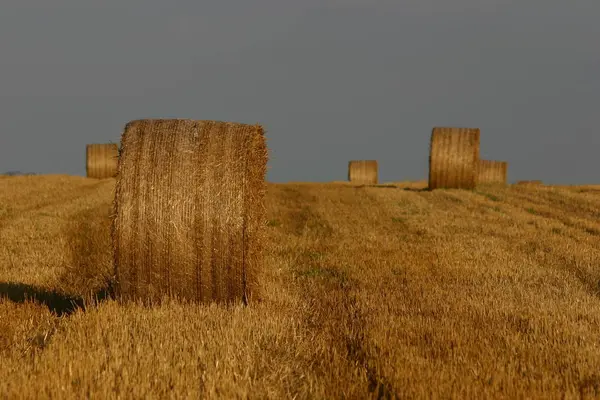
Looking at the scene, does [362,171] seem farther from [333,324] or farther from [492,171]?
[333,324]

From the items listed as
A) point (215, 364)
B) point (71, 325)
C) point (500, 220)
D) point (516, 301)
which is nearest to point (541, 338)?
point (516, 301)

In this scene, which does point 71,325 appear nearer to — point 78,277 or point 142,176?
point 142,176

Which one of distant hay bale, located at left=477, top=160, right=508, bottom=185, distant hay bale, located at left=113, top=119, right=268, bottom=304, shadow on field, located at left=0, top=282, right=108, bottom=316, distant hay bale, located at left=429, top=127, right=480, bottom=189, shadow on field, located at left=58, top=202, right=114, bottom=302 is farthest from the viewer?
distant hay bale, located at left=477, top=160, right=508, bottom=185

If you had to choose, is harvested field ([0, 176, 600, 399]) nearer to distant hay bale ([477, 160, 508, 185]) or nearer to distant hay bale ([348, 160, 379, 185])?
distant hay bale ([477, 160, 508, 185])

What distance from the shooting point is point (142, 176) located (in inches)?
264

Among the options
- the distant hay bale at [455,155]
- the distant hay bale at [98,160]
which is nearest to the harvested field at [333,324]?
the distant hay bale at [455,155]

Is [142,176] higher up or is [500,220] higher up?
[142,176]

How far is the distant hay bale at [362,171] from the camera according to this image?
38375 millimetres

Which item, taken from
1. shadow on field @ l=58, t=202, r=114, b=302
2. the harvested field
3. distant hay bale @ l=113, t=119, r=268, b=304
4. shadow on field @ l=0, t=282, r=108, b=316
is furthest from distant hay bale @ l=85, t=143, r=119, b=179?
distant hay bale @ l=113, t=119, r=268, b=304

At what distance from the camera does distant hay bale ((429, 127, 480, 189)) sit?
893 inches

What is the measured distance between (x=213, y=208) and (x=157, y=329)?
1644 mm

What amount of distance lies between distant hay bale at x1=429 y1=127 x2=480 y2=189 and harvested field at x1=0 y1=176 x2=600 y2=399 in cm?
991

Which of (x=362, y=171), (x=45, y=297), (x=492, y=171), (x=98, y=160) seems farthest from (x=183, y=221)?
(x=362, y=171)

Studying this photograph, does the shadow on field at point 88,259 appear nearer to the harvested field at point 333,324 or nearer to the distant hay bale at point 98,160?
the harvested field at point 333,324
